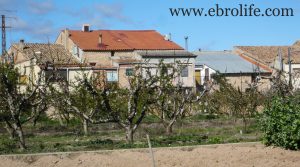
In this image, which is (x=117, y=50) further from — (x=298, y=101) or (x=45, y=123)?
(x=298, y=101)

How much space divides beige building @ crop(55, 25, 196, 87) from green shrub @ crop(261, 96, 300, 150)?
33.3 metres

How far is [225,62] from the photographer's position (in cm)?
5822

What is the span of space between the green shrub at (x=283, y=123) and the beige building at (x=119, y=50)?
33322 mm

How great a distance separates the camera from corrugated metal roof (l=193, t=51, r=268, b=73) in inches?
2169

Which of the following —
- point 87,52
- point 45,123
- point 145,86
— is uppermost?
point 87,52

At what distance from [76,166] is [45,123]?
1961 centimetres

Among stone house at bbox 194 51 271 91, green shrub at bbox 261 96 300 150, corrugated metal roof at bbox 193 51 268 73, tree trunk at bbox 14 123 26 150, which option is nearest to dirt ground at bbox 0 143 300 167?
green shrub at bbox 261 96 300 150

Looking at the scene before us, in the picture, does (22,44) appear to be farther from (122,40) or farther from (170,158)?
(170,158)

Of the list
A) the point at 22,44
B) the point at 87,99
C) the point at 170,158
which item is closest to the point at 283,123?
the point at 170,158

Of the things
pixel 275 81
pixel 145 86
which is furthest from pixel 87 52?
pixel 145 86

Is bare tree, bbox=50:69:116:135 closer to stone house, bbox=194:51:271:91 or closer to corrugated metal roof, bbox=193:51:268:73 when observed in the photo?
stone house, bbox=194:51:271:91

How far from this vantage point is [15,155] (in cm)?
1440

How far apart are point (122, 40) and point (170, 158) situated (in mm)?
44447

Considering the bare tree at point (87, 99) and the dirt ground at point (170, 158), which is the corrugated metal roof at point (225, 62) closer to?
the bare tree at point (87, 99)
